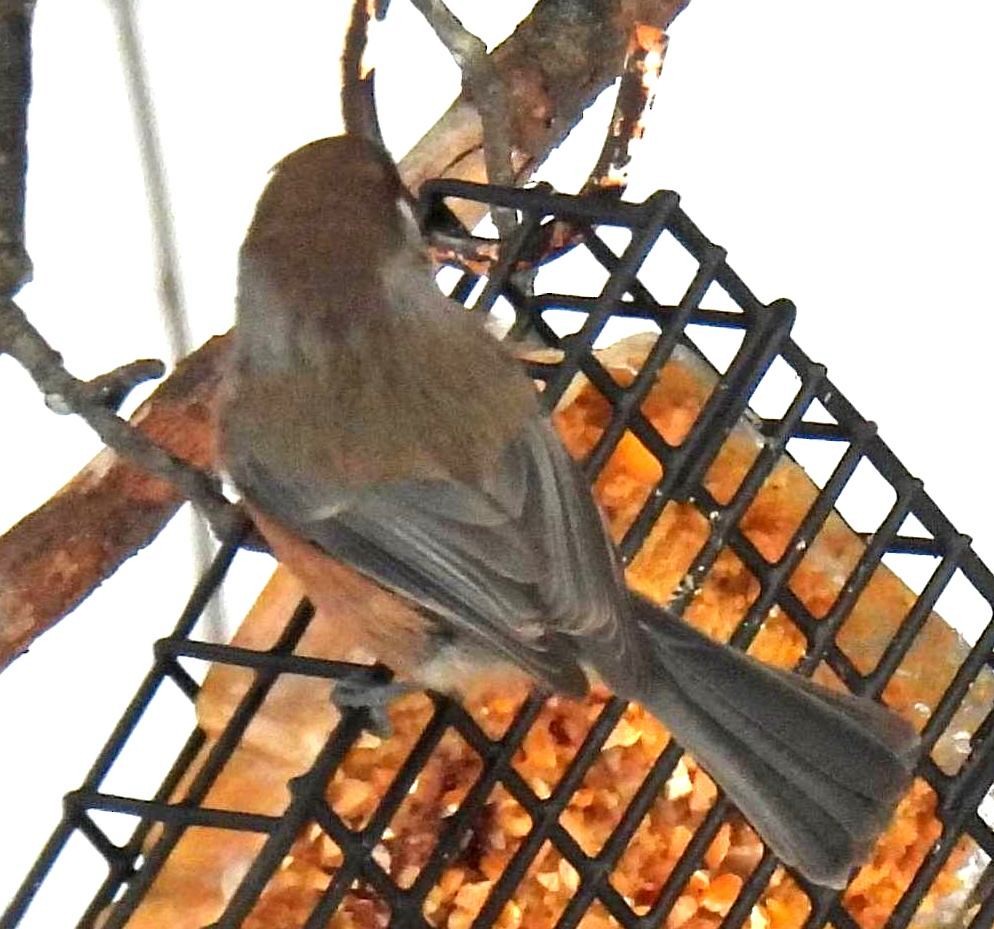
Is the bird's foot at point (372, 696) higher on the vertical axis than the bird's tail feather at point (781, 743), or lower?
lower

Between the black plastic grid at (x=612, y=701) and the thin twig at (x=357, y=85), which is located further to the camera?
the thin twig at (x=357, y=85)

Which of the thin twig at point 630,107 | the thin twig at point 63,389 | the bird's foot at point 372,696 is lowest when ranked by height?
the bird's foot at point 372,696

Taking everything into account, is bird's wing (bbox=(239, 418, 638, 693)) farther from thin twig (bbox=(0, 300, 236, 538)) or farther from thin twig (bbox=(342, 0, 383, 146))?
thin twig (bbox=(342, 0, 383, 146))

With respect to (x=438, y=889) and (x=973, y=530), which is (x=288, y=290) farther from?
(x=973, y=530)

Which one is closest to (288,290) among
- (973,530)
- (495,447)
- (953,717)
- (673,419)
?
(495,447)

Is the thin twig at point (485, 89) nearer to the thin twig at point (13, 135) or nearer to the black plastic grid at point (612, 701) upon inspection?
the black plastic grid at point (612, 701)

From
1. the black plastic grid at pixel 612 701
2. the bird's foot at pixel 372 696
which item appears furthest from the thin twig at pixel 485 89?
the bird's foot at pixel 372 696
